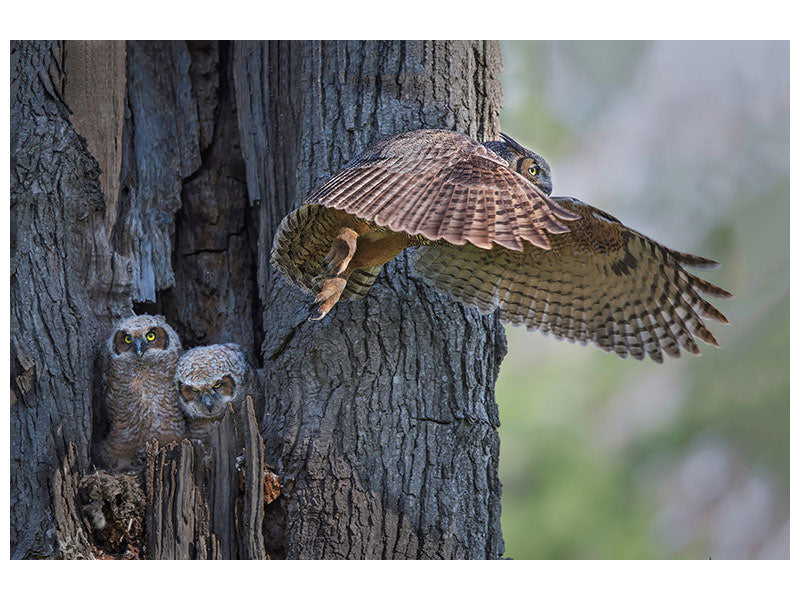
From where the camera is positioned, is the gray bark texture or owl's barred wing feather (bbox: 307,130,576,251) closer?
owl's barred wing feather (bbox: 307,130,576,251)

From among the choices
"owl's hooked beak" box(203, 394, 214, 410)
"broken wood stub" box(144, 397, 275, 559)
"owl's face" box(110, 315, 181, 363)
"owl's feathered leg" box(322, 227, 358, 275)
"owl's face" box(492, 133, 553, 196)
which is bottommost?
"broken wood stub" box(144, 397, 275, 559)

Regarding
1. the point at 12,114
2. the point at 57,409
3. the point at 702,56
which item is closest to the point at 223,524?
the point at 57,409

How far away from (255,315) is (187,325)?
284 mm

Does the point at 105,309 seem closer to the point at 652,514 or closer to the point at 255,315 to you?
the point at 255,315

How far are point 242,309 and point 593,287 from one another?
4.61 ft

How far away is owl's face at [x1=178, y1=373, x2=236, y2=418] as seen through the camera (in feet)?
9.77

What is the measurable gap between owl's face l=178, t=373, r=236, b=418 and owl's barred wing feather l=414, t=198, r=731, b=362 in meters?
0.84

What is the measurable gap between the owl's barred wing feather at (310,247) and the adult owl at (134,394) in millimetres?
699

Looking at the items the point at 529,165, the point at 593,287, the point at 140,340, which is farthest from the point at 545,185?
the point at 140,340

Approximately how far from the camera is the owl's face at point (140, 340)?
2.93m

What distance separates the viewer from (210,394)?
2.98 meters

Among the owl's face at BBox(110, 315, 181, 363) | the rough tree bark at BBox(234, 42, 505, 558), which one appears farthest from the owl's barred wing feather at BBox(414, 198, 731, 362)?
the owl's face at BBox(110, 315, 181, 363)

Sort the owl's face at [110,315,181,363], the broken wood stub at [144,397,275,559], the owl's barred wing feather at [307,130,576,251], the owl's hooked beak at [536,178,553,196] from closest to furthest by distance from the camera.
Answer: the owl's barred wing feather at [307,130,576,251]
the owl's hooked beak at [536,178,553,196]
the broken wood stub at [144,397,275,559]
the owl's face at [110,315,181,363]

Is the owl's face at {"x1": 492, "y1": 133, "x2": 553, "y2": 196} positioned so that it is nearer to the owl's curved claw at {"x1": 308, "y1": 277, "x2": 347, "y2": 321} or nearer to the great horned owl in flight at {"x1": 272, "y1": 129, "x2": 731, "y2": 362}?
the great horned owl in flight at {"x1": 272, "y1": 129, "x2": 731, "y2": 362}
